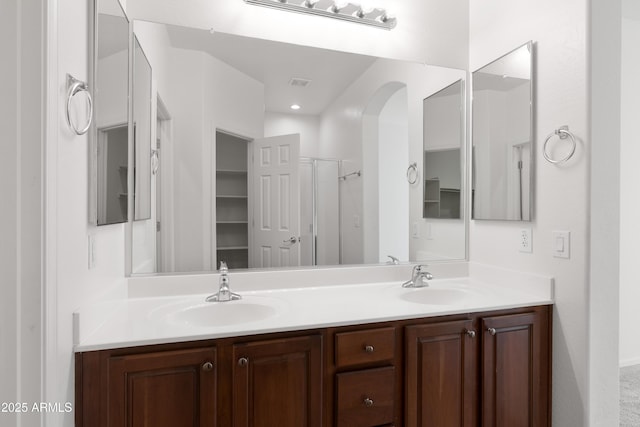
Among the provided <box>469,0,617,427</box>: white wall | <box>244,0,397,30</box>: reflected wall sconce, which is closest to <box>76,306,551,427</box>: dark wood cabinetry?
<box>469,0,617,427</box>: white wall

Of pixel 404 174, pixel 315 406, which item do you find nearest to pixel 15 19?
pixel 315 406

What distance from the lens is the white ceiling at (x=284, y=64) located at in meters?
1.71

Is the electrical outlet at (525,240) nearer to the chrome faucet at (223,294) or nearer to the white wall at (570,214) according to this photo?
the white wall at (570,214)

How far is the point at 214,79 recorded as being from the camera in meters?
1.73

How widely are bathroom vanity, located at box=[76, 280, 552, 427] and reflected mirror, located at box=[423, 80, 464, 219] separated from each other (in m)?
0.60

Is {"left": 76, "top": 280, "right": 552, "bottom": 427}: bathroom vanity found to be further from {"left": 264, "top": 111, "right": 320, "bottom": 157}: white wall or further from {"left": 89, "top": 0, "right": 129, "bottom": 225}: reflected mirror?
{"left": 264, "top": 111, "right": 320, "bottom": 157}: white wall

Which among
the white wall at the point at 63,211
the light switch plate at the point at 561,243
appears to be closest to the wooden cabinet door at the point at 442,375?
the light switch plate at the point at 561,243

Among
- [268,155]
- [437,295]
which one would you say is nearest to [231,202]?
[268,155]

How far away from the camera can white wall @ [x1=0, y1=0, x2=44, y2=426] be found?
88 centimetres

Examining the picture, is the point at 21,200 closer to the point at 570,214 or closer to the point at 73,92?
the point at 73,92

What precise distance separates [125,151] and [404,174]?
1446 millimetres

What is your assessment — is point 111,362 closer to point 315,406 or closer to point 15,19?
point 315,406

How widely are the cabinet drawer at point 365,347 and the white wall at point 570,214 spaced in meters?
0.82

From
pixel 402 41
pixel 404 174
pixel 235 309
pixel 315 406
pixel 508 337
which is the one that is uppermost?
pixel 402 41
